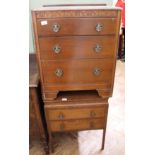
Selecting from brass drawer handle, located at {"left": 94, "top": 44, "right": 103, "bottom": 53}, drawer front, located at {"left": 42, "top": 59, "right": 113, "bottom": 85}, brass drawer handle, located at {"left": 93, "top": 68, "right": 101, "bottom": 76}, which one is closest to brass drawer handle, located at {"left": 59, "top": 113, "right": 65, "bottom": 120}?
drawer front, located at {"left": 42, "top": 59, "right": 113, "bottom": 85}

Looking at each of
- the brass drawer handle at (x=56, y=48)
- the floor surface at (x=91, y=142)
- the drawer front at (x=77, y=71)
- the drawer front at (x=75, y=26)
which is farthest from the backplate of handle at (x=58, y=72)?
the floor surface at (x=91, y=142)

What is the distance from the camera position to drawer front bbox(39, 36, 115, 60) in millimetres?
1208

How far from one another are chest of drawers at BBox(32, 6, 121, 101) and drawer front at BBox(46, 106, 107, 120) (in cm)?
14

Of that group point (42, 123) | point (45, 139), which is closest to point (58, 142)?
point (45, 139)

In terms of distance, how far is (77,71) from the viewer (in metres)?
1.31

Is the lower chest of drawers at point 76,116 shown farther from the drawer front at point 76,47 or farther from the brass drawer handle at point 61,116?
the drawer front at point 76,47

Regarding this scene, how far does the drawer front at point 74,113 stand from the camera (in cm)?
147

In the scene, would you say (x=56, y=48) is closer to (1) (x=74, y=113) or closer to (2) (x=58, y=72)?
(2) (x=58, y=72)

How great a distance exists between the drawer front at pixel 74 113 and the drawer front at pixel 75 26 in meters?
0.59

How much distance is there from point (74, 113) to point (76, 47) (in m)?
0.53

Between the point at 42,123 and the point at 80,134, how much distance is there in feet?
1.56

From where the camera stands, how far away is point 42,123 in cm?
156

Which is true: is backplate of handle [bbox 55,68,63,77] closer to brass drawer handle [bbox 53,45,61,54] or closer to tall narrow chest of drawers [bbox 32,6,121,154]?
tall narrow chest of drawers [bbox 32,6,121,154]
